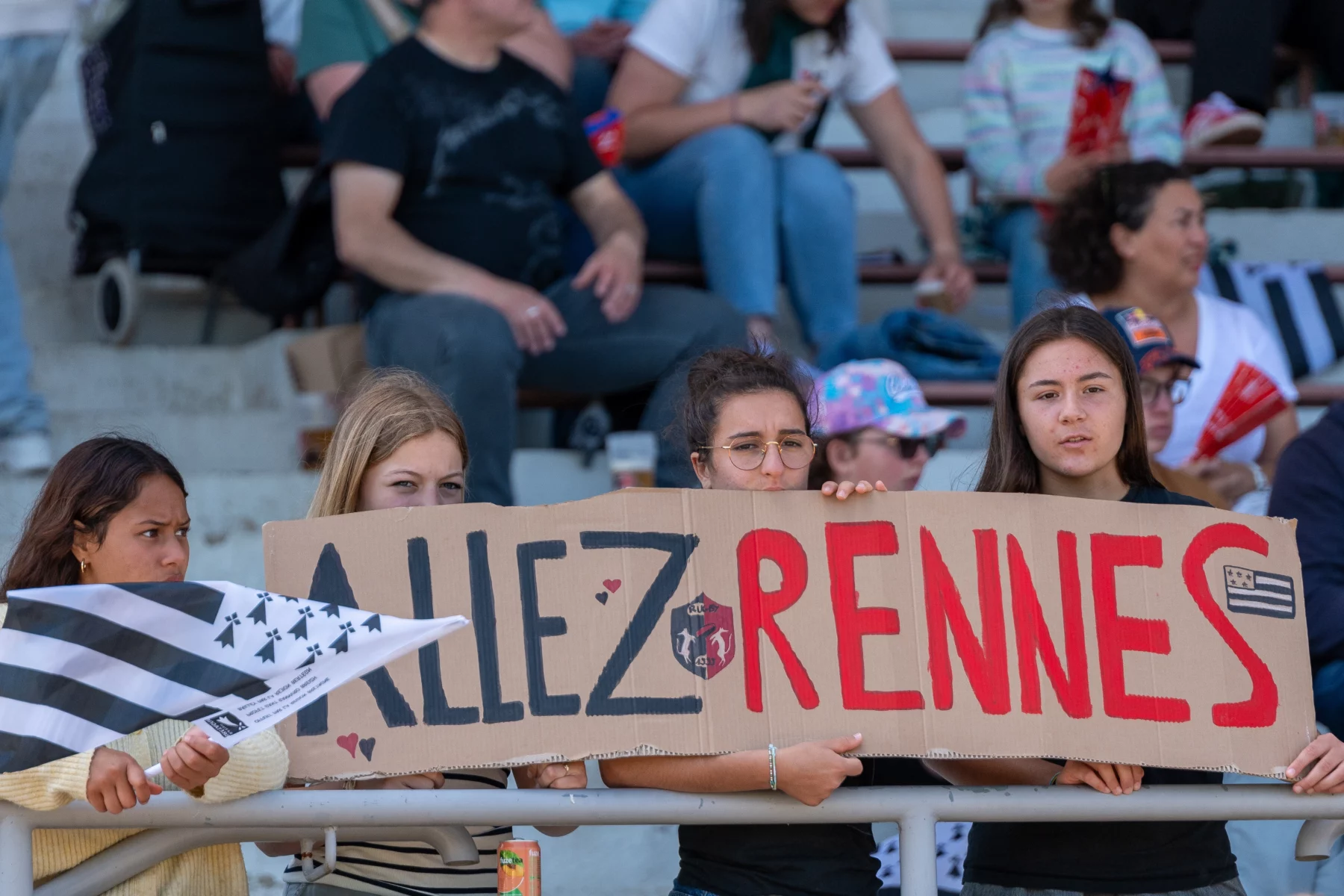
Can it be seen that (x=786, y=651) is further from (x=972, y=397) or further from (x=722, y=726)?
(x=972, y=397)

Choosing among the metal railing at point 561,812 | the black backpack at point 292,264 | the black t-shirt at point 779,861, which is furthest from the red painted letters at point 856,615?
the black backpack at point 292,264

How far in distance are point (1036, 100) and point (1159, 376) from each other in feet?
5.63

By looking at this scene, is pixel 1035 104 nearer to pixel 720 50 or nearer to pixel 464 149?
pixel 720 50

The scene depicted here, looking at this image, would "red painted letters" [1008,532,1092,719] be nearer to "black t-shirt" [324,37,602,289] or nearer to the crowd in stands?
the crowd in stands

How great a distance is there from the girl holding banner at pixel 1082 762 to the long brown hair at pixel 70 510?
1244 mm

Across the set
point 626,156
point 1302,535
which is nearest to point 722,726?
point 1302,535

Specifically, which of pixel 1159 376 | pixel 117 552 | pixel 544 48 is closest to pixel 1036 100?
pixel 544 48

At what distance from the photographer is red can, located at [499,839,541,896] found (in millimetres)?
2139

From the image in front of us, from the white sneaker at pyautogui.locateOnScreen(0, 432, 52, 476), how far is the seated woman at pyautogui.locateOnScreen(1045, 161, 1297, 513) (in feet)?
8.79

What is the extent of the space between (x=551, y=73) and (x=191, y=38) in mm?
1117

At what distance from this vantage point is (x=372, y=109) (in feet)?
14.1

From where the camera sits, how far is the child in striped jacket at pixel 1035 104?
5.06 metres

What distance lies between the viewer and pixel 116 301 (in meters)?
5.20

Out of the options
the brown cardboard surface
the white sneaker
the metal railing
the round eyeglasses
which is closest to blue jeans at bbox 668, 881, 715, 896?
the metal railing
